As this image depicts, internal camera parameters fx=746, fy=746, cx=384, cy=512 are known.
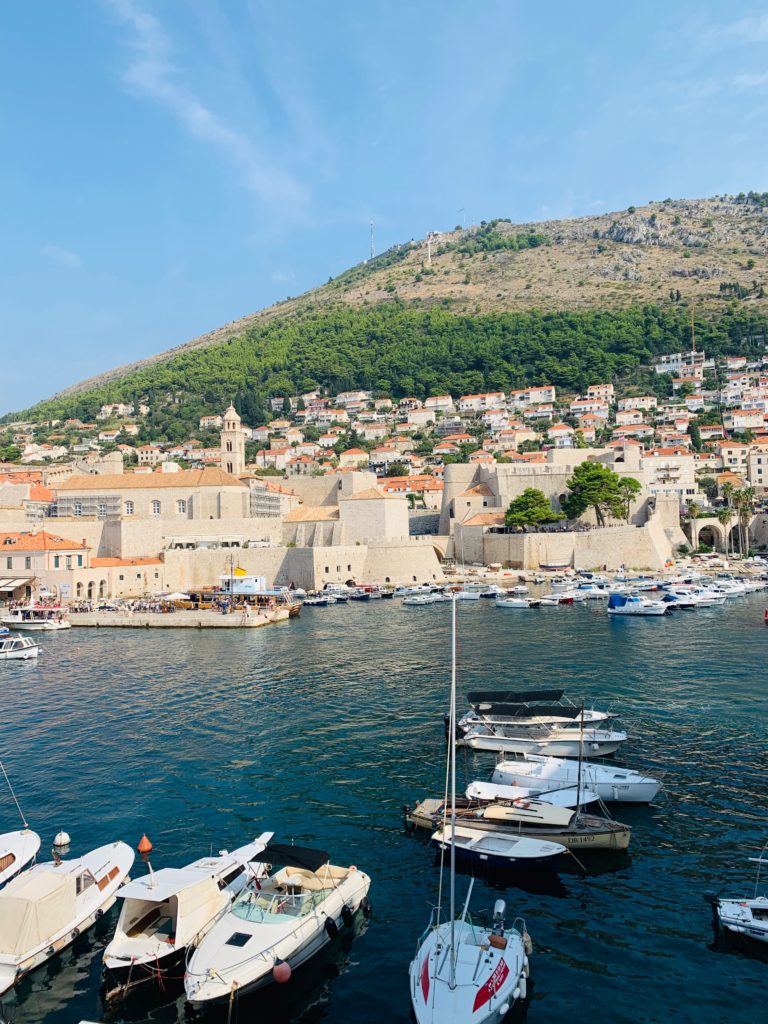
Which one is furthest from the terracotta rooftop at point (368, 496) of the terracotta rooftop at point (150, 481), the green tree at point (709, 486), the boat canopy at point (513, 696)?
the boat canopy at point (513, 696)

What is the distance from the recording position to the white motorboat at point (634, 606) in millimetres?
34000

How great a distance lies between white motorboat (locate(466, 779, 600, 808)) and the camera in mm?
12258

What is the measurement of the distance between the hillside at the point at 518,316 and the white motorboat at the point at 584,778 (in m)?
96.6

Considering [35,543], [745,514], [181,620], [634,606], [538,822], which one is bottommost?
[538,822]

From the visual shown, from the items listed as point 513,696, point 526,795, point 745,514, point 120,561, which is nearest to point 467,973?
point 526,795

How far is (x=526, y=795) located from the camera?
40.8ft

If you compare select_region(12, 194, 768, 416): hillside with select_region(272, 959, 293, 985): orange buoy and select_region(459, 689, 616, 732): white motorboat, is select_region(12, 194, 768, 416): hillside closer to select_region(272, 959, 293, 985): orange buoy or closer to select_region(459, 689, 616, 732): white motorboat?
select_region(459, 689, 616, 732): white motorboat

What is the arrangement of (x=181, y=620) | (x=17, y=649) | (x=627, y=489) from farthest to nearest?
(x=627, y=489) → (x=181, y=620) → (x=17, y=649)

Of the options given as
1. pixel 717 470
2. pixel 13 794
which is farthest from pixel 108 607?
pixel 717 470

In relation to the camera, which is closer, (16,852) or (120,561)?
(16,852)

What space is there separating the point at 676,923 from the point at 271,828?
6.02m

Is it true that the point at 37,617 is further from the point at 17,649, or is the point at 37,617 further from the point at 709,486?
the point at 709,486

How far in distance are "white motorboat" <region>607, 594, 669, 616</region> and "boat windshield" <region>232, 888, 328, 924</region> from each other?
27634 mm

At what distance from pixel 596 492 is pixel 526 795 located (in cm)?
4102
